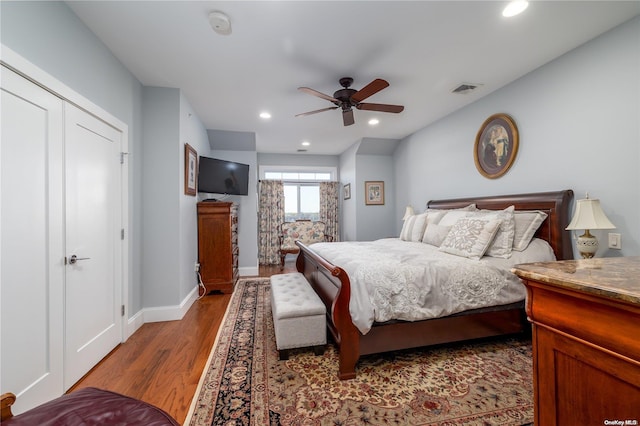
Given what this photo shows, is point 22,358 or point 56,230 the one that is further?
point 56,230

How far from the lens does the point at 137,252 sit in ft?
8.75

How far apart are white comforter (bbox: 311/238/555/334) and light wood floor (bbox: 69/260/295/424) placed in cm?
129

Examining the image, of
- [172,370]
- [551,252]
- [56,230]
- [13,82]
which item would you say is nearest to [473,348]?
[551,252]

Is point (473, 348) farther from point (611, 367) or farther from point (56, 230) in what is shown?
point (56, 230)

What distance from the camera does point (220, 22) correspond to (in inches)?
72.7

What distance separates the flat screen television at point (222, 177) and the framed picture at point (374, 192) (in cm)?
248

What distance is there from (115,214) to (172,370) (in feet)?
4.83

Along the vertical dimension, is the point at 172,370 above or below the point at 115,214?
below

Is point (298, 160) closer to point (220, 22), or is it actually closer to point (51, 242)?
point (220, 22)

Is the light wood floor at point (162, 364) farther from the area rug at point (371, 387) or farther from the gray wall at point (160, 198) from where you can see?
the gray wall at point (160, 198)

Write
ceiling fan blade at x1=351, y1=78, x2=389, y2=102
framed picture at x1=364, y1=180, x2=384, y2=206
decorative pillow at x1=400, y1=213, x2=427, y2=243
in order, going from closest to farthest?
1. ceiling fan blade at x1=351, y1=78, x2=389, y2=102
2. decorative pillow at x1=400, y1=213, x2=427, y2=243
3. framed picture at x1=364, y1=180, x2=384, y2=206

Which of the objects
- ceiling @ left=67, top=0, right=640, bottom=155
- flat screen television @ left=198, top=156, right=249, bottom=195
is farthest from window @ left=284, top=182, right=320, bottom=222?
ceiling @ left=67, top=0, right=640, bottom=155

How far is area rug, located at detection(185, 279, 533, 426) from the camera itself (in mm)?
1456

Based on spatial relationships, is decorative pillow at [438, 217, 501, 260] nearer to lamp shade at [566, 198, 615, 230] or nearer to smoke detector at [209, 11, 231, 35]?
lamp shade at [566, 198, 615, 230]
